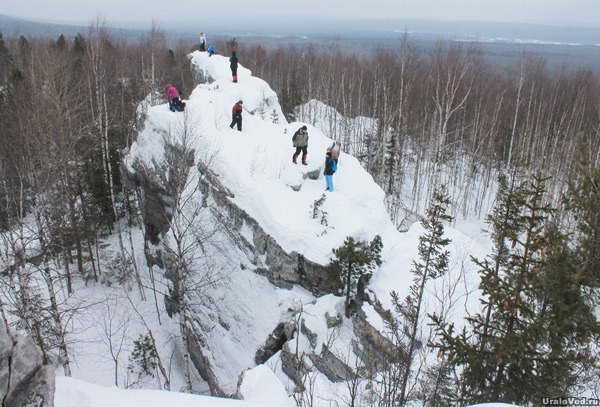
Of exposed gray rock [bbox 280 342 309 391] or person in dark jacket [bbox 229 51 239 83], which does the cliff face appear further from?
person in dark jacket [bbox 229 51 239 83]

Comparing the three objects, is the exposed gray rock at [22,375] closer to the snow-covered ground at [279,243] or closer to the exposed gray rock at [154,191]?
the snow-covered ground at [279,243]

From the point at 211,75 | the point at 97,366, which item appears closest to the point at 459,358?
the point at 97,366

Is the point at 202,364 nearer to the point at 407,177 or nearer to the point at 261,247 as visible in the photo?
the point at 261,247

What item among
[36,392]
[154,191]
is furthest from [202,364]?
[36,392]

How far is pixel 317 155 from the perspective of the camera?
1556 centimetres

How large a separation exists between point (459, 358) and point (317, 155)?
995 cm

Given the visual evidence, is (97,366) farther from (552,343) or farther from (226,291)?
(552,343)

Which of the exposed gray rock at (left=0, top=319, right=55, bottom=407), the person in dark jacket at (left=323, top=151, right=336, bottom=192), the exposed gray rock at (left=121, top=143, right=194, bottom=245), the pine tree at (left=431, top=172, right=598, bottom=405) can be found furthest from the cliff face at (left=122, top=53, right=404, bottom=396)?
the exposed gray rock at (left=0, top=319, right=55, bottom=407)

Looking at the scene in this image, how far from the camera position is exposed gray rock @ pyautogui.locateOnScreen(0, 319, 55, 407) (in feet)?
16.9

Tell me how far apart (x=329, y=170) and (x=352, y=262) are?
3.89m

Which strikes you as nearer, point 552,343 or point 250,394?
point 552,343

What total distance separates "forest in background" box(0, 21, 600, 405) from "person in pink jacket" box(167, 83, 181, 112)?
291cm

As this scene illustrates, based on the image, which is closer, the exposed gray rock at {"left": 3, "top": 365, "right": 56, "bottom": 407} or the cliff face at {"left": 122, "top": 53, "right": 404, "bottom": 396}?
the exposed gray rock at {"left": 3, "top": 365, "right": 56, "bottom": 407}

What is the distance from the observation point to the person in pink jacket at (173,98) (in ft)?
56.9
